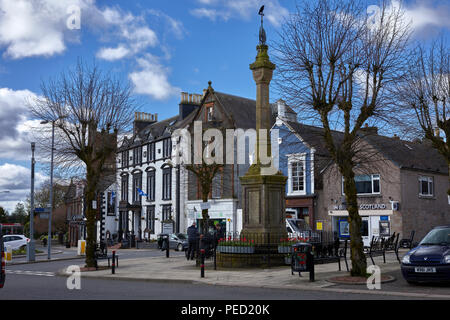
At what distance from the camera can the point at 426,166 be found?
35.4 m

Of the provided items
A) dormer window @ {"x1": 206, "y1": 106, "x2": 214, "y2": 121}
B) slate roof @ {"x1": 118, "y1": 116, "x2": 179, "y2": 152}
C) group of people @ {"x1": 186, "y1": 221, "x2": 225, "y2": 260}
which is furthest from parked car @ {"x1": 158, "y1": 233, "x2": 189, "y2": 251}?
slate roof @ {"x1": 118, "y1": 116, "x2": 179, "y2": 152}

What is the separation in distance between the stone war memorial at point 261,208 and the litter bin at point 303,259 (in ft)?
12.9

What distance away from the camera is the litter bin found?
587 inches

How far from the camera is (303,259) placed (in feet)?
49.7

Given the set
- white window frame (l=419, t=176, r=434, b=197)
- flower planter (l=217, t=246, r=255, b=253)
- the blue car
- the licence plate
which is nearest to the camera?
the blue car

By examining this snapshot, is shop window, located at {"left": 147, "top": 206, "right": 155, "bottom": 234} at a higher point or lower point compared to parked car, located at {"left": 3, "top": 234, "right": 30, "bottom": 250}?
higher

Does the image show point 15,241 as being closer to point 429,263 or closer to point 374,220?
point 374,220

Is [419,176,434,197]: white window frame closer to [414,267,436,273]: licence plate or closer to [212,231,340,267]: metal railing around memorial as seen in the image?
[212,231,340,267]: metal railing around memorial

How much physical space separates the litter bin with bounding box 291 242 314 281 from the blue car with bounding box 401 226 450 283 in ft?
8.78

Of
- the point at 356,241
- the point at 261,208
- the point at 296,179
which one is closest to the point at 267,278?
the point at 356,241

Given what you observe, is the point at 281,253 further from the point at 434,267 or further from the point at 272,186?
the point at 434,267

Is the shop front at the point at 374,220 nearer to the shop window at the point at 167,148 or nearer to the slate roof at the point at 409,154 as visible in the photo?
the slate roof at the point at 409,154

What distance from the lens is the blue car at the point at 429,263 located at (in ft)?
41.6

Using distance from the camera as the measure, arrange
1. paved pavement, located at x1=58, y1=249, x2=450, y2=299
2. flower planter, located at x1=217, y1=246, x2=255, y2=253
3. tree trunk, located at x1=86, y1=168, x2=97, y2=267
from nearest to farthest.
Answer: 1. paved pavement, located at x1=58, y1=249, x2=450, y2=299
2. flower planter, located at x1=217, y1=246, x2=255, y2=253
3. tree trunk, located at x1=86, y1=168, x2=97, y2=267
